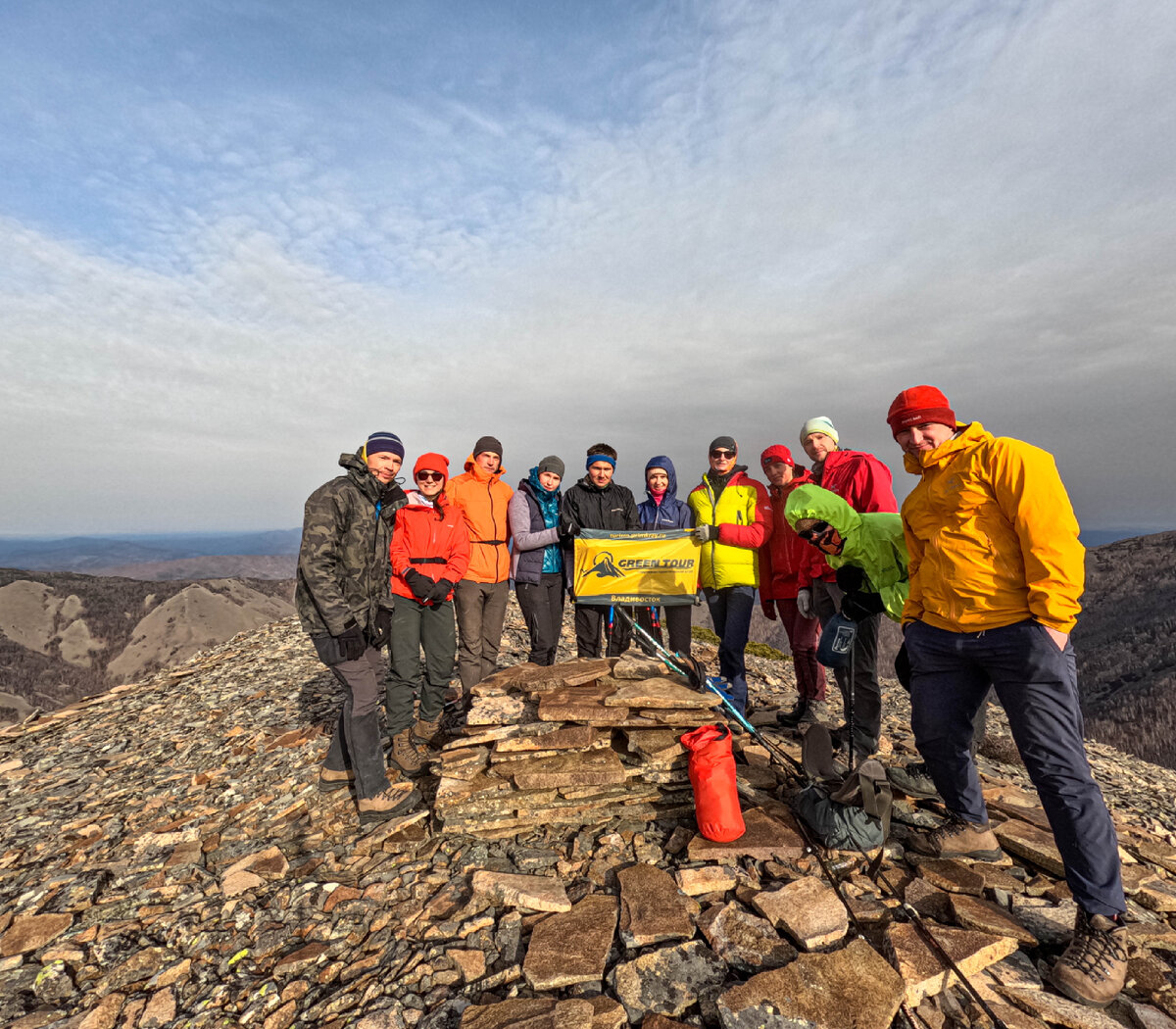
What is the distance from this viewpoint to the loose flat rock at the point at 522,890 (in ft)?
13.6

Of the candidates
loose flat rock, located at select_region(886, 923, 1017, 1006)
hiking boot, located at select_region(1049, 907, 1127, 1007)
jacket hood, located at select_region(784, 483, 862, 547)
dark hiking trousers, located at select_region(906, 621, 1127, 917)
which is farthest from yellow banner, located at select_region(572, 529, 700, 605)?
hiking boot, located at select_region(1049, 907, 1127, 1007)

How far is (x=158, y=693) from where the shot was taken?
12055 mm

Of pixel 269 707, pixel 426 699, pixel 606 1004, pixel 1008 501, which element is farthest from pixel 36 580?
pixel 1008 501

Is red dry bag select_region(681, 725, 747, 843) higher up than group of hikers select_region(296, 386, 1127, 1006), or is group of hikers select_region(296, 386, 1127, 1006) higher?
group of hikers select_region(296, 386, 1127, 1006)

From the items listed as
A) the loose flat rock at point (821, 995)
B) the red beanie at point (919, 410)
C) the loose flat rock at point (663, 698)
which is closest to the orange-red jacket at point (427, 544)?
the loose flat rock at point (663, 698)

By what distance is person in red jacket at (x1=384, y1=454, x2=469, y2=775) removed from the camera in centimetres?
A: 638

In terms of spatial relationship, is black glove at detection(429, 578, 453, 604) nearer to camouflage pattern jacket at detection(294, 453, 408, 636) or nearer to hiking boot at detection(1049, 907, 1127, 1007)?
camouflage pattern jacket at detection(294, 453, 408, 636)

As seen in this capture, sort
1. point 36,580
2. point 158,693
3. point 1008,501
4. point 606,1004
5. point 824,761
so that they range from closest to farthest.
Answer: point 606,1004, point 1008,501, point 824,761, point 158,693, point 36,580

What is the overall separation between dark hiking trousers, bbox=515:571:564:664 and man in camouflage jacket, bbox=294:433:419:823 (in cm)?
228

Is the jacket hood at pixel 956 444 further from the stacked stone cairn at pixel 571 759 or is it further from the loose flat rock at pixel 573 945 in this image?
the loose flat rock at pixel 573 945

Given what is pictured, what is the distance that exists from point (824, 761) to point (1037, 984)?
2085 millimetres

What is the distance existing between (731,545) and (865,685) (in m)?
2.24

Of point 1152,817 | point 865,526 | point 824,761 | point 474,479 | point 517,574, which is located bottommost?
point 1152,817

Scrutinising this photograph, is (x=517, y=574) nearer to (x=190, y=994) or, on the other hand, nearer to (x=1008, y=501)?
(x=190, y=994)
